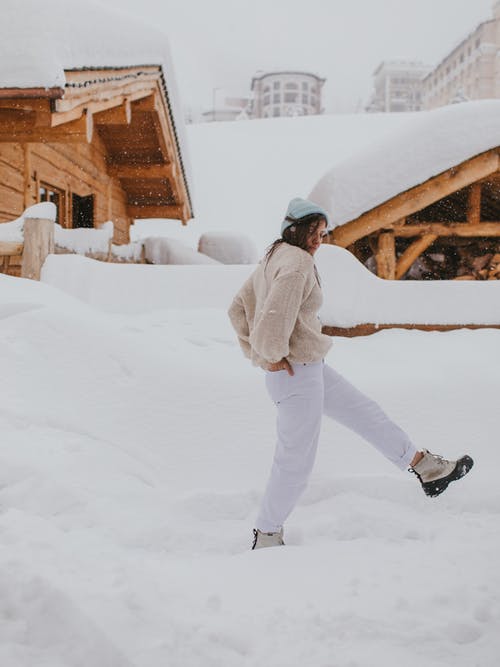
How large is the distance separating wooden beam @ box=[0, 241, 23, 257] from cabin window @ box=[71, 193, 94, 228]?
533cm

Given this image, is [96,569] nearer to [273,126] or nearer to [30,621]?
[30,621]

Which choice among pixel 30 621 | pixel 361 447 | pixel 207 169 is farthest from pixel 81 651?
pixel 207 169

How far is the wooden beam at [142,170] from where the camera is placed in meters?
10.9

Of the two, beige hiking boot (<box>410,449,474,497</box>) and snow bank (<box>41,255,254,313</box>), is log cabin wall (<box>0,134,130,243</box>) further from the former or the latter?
beige hiking boot (<box>410,449,474,497</box>)

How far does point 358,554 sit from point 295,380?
78cm

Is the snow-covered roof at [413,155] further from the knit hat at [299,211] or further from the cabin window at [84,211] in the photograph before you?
the cabin window at [84,211]

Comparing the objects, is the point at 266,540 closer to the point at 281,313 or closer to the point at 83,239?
the point at 281,313

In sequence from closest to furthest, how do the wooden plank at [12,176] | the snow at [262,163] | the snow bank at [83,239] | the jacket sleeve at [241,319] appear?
the jacket sleeve at [241,319] → the snow bank at [83,239] → the wooden plank at [12,176] → the snow at [262,163]

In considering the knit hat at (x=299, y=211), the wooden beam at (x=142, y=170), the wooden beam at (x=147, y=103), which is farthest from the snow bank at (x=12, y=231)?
the wooden beam at (x=142, y=170)

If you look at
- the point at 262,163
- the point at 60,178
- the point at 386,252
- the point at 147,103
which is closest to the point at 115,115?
the point at 147,103

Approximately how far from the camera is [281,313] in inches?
86.8

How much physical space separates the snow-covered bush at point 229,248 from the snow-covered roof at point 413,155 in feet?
25.1

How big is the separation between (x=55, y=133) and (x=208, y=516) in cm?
466

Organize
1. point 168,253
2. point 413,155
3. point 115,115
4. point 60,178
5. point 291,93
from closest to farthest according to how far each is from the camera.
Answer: point 413,155, point 115,115, point 60,178, point 168,253, point 291,93
